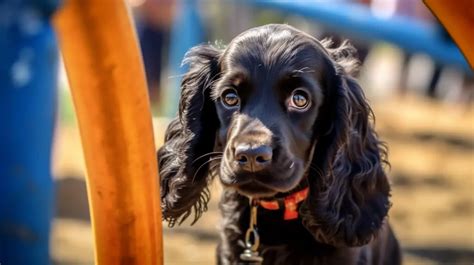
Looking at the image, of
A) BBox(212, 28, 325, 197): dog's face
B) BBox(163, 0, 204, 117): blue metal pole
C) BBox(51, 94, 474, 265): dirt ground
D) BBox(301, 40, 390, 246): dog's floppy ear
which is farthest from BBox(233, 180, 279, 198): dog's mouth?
BBox(163, 0, 204, 117): blue metal pole

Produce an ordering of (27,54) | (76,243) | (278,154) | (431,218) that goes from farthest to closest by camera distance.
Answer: (431,218), (76,243), (27,54), (278,154)

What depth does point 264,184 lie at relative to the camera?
2.91m

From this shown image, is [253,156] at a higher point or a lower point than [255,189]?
higher

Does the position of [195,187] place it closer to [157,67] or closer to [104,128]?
[104,128]

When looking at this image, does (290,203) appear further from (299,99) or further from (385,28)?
(385,28)

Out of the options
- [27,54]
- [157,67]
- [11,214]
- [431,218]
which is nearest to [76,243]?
[11,214]

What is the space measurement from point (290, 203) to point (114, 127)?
0.86 meters

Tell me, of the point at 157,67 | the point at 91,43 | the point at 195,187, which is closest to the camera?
the point at 91,43

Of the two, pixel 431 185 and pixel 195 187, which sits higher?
pixel 195 187

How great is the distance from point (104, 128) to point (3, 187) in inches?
71.0

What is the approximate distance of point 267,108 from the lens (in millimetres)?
2988

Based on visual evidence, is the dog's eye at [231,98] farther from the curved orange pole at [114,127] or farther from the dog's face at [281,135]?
the curved orange pole at [114,127]

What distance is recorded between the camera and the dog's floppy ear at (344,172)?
3.17 metres

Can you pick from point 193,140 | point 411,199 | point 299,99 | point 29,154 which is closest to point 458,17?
point 299,99
